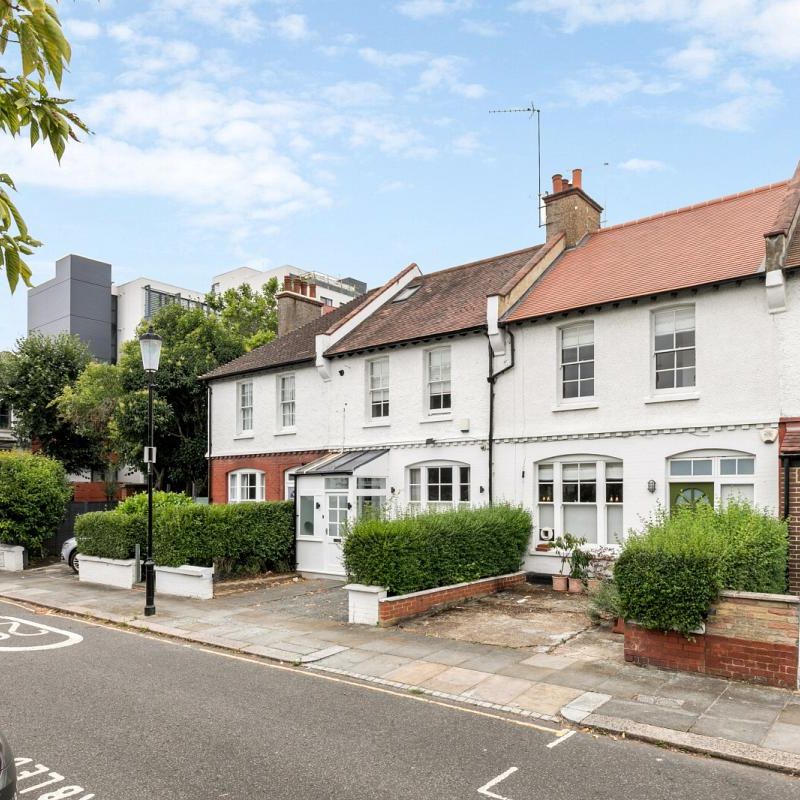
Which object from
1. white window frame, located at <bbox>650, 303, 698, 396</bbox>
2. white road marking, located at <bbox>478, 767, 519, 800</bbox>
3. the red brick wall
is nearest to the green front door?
white window frame, located at <bbox>650, 303, 698, 396</bbox>

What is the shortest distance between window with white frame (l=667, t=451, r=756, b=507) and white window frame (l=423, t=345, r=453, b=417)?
6.16 metres

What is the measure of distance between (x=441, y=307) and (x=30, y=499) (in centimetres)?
1453

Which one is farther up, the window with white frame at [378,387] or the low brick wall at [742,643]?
the window with white frame at [378,387]

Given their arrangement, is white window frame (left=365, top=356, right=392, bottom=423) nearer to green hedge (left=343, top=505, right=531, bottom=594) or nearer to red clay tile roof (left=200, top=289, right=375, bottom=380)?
red clay tile roof (left=200, top=289, right=375, bottom=380)

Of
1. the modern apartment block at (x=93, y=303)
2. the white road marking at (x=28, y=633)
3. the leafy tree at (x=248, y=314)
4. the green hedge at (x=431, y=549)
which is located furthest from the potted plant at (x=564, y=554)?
the modern apartment block at (x=93, y=303)

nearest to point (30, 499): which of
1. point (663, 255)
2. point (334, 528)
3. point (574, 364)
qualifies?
point (334, 528)

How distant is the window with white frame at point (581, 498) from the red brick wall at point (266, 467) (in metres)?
7.75

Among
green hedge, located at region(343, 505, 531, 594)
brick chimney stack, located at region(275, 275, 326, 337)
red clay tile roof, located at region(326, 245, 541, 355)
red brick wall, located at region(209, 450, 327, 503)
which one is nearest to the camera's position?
green hedge, located at region(343, 505, 531, 594)

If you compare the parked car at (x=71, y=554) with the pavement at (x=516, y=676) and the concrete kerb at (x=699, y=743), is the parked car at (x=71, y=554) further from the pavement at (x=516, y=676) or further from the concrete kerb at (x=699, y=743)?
the concrete kerb at (x=699, y=743)

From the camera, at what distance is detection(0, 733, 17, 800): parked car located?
158 inches

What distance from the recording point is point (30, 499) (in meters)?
22.6

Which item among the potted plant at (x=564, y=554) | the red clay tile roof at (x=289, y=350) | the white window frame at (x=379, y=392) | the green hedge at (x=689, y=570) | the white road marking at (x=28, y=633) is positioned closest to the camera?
the green hedge at (x=689, y=570)

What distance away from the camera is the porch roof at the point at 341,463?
1906cm

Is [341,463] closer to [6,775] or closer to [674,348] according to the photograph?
[674,348]
